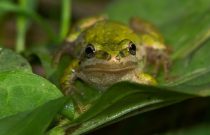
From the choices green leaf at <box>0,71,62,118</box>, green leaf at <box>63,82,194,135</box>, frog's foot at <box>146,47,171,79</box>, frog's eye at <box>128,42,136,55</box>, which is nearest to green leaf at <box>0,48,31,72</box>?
green leaf at <box>0,71,62,118</box>

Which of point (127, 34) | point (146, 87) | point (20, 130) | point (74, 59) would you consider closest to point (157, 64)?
point (127, 34)

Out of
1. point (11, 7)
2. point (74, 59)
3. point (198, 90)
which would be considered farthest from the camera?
point (11, 7)

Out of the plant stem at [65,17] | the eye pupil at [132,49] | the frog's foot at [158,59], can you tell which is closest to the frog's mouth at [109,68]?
the eye pupil at [132,49]

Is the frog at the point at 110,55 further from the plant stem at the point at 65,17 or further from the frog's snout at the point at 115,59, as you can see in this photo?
the plant stem at the point at 65,17

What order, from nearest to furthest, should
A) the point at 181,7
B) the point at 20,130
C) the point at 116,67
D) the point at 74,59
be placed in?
the point at 20,130
the point at 116,67
the point at 74,59
the point at 181,7

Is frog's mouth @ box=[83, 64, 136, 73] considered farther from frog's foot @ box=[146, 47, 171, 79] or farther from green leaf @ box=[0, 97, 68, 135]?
green leaf @ box=[0, 97, 68, 135]

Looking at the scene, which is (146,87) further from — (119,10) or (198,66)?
(119,10)

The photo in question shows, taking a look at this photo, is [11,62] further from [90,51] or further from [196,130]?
[196,130]
